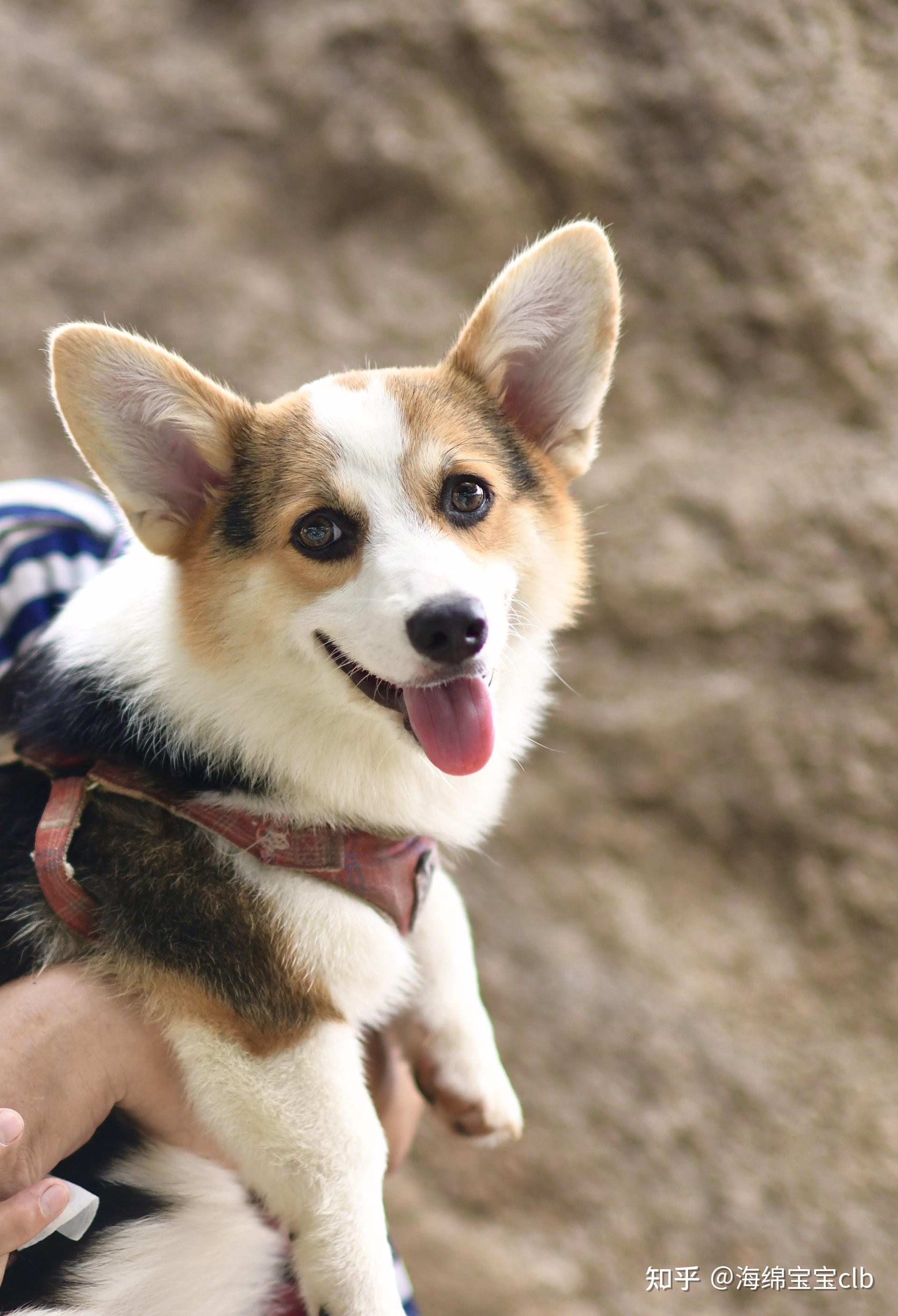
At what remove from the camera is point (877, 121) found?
245 cm

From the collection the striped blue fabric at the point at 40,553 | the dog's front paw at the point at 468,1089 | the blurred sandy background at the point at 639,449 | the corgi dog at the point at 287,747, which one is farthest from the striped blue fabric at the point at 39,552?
the blurred sandy background at the point at 639,449

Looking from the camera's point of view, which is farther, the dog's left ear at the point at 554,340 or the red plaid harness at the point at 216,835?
the dog's left ear at the point at 554,340

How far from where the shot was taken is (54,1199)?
1127 mm

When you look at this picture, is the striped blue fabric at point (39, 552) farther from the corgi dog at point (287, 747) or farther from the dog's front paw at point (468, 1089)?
the dog's front paw at point (468, 1089)

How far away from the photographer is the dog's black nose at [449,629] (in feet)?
3.82

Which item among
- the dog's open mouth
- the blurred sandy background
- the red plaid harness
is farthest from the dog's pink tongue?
the blurred sandy background

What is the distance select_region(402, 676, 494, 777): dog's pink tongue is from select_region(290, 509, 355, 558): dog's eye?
0.75 ft

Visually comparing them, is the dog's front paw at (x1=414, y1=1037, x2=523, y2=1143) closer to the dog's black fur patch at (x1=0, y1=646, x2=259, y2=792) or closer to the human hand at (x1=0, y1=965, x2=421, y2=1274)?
the human hand at (x1=0, y1=965, x2=421, y2=1274)

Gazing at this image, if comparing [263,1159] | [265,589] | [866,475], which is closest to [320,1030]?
[263,1159]

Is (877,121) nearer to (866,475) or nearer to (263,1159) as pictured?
(866,475)

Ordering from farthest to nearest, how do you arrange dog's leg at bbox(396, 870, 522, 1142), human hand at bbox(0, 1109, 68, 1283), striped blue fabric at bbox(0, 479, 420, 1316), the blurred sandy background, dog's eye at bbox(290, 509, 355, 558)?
1. the blurred sandy background
2. striped blue fabric at bbox(0, 479, 420, 1316)
3. dog's leg at bbox(396, 870, 522, 1142)
4. dog's eye at bbox(290, 509, 355, 558)
5. human hand at bbox(0, 1109, 68, 1283)

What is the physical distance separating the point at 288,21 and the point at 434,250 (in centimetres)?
87

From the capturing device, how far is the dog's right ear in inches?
50.0

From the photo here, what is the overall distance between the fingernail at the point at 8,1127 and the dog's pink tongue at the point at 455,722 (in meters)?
0.66
